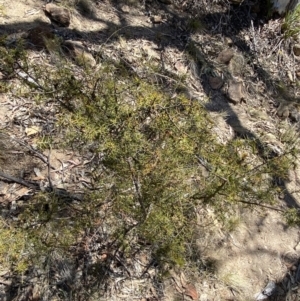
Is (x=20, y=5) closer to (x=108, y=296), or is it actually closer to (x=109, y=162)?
(x=109, y=162)

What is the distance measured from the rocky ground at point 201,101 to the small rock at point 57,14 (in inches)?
2.8

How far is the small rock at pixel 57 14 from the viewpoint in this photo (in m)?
3.66

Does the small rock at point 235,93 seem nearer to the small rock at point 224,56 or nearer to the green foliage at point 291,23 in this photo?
the small rock at point 224,56

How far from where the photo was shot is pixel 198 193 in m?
2.43

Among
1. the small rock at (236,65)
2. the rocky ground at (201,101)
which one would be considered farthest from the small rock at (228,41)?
the small rock at (236,65)

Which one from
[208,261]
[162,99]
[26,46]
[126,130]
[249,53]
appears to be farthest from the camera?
[249,53]

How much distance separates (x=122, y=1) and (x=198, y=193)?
271cm

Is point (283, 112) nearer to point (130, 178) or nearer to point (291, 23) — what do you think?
point (291, 23)

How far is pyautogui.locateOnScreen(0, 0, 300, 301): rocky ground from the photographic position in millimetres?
2711

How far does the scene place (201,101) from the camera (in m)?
3.57

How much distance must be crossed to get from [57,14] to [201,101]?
1528 mm

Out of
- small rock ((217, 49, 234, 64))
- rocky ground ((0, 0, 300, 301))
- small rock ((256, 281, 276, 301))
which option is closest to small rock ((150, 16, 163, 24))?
rocky ground ((0, 0, 300, 301))

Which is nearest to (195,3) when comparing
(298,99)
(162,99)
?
(298,99)

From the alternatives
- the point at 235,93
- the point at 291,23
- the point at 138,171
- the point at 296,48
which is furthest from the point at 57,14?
the point at 296,48
